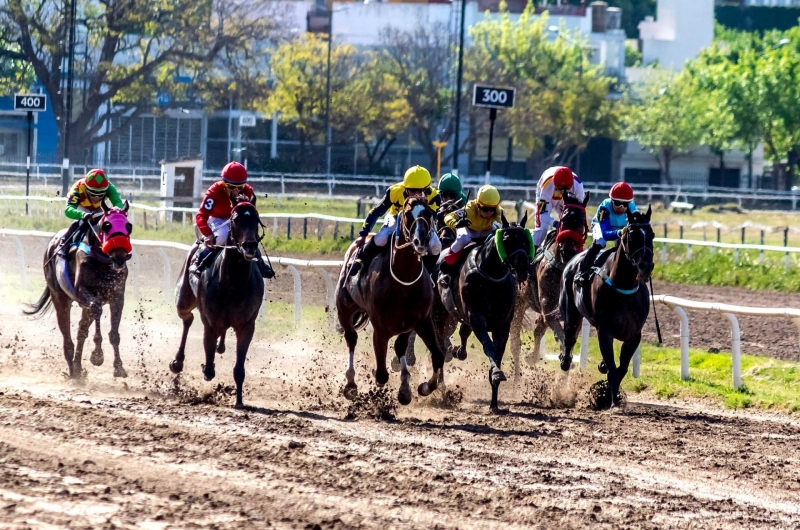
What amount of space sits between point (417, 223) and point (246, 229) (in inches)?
52.3

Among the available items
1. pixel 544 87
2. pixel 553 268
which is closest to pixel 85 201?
pixel 553 268

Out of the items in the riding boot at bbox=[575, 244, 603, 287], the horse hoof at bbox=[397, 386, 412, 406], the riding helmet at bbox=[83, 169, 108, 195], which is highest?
the riding helmet at bbox=[83, 169, 108, 195]

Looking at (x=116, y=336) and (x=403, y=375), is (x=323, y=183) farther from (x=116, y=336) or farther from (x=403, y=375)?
(x=403, y=375)

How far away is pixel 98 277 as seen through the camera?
36.9 ft

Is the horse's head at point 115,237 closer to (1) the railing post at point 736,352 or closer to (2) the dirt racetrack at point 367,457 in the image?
(2) the dirt racetrack at point 367,457

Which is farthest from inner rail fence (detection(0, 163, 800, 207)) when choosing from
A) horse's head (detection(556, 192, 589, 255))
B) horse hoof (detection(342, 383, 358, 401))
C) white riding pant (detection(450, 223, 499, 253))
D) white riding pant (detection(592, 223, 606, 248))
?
horse hoof (detection(342, 383, 358, 401))

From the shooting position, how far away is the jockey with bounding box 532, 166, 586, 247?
11.6 m

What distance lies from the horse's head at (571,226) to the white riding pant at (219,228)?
3218 mm

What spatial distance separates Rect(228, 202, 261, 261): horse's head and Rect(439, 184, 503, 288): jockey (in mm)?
2038

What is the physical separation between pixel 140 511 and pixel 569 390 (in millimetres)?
5349

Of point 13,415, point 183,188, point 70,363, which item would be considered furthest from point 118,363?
point 183,188

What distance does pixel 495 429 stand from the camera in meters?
8.77

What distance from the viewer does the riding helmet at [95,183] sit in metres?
11.5

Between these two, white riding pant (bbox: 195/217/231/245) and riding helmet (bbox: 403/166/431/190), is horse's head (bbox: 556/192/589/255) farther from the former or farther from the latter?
white riding pant (bbox: 195/217/231/245)
